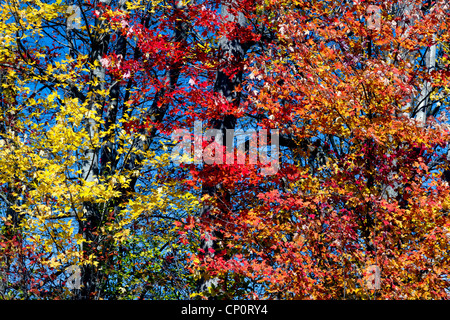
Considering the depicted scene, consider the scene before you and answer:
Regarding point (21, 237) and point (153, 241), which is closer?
point (21, 237)

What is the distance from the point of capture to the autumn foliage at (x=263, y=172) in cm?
575

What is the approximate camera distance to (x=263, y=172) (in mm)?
7219

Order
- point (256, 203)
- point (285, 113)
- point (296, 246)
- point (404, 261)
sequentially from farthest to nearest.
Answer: point (256, 203), point (285, 113), point (296, 246), point (404, 261)

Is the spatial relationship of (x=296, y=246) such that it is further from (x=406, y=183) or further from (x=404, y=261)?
(x=406, y=183)

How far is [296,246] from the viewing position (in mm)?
5719

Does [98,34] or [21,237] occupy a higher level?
[98,34]

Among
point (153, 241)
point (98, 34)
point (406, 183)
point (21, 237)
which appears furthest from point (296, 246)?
point (98, 34)

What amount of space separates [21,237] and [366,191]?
6527 millimetres

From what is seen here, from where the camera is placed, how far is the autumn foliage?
5754 mm

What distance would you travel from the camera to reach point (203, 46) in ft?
32.0
